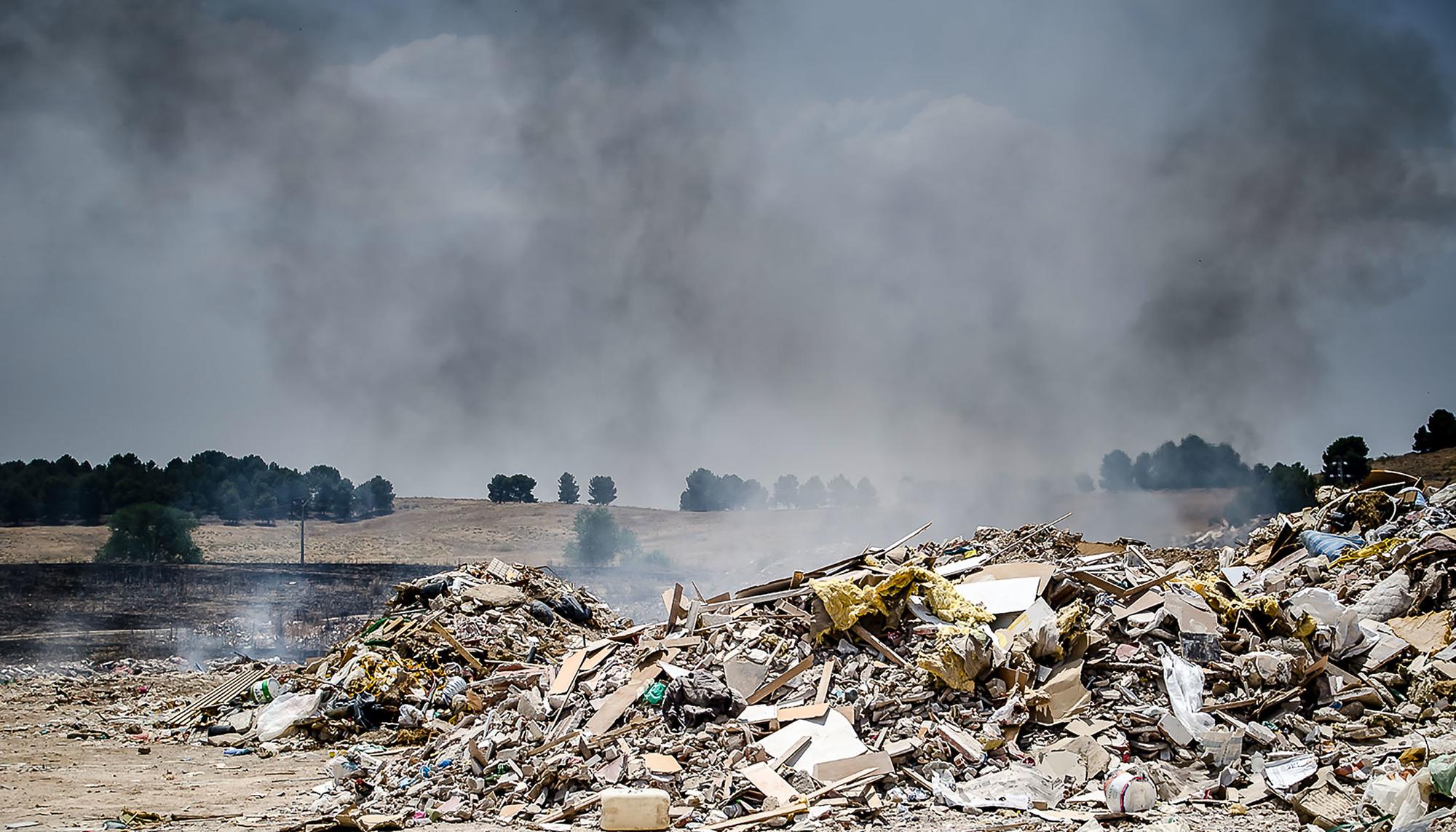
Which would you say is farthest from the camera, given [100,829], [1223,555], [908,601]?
[1223,555]

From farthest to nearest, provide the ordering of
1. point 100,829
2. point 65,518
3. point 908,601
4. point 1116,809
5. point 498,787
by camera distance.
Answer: point 65,518, point 908,601, point 498,787, point 100,829, point 1116,809

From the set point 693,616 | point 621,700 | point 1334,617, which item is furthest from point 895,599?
point 1334,617

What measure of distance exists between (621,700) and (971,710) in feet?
12.2

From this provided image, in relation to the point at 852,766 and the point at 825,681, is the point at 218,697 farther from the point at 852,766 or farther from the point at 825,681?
the point at 852,766

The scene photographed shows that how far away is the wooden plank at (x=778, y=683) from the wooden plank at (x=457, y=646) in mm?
6348

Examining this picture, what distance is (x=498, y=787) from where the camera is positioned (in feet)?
28.8

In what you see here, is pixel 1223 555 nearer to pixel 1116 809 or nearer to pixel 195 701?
pixel 1116 809

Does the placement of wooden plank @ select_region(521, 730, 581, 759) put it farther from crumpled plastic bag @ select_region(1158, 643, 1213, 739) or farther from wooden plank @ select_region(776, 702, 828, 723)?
crumpled plastic bag @ select_region(1158, 643, 1213, 739)

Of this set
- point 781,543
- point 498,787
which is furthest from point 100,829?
point 781,543

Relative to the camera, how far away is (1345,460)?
50.0 meters

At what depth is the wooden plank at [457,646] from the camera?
1442 cm

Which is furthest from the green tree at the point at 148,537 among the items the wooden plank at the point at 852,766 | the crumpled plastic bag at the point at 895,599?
the wooden plank at the point at 852,766

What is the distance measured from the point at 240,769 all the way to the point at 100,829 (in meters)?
3.47

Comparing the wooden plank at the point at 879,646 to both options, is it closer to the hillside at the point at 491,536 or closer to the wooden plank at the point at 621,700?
the wooden plank at the point at 621,700
